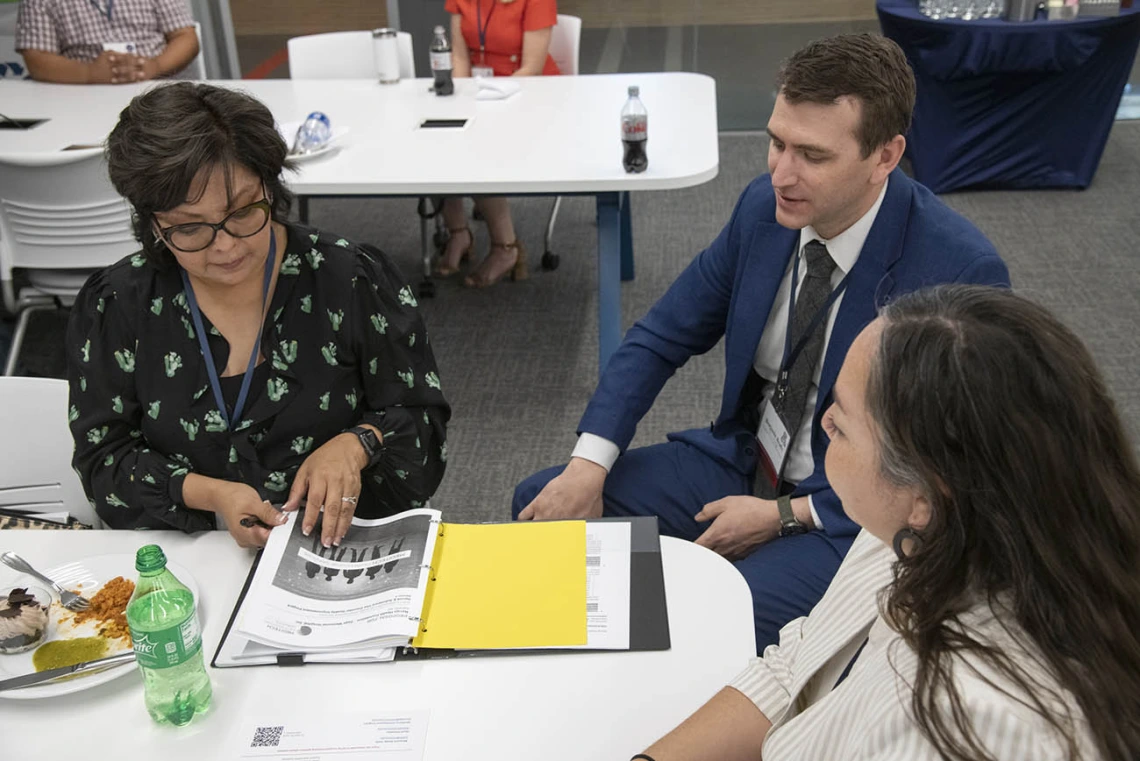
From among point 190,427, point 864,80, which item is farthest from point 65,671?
point 864,80

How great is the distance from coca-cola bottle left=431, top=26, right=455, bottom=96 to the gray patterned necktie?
2087 millimetres

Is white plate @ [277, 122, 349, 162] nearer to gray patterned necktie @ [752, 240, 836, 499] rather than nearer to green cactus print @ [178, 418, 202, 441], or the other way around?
green cactus print @ [178, 418, 202, 441]

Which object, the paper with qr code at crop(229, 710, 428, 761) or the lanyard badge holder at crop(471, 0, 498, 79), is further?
the lanyard badge holder at crop(471, 0, 498, 79)

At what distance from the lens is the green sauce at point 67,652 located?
1.30 meters

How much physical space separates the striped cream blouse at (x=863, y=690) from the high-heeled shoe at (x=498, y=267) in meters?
2.93

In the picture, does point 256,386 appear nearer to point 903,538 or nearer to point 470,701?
point 470,701

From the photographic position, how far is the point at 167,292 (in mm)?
1686

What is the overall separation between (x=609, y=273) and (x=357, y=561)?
5.93 feet

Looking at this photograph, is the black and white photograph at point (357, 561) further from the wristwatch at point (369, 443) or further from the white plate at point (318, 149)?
the white plate at point (318, 149)

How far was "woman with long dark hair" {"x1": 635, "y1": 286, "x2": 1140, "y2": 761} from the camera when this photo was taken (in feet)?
2.93

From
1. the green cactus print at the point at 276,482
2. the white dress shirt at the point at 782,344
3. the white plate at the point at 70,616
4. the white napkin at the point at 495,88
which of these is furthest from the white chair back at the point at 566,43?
the white plate at the point at 70,616

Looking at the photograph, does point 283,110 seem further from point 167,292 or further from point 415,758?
point 415,758

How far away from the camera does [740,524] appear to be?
1.87 meters

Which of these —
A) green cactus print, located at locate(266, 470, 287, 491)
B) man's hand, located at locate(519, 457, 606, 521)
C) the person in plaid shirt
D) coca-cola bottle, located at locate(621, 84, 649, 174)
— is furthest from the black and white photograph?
the person in plaid shirt
